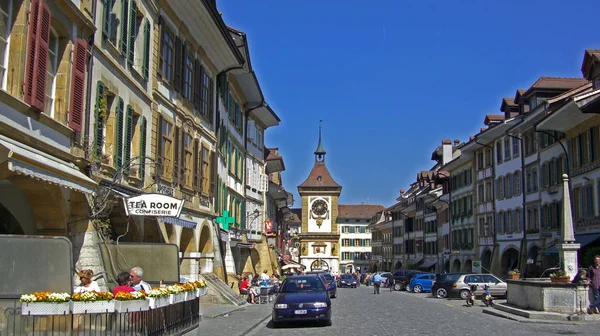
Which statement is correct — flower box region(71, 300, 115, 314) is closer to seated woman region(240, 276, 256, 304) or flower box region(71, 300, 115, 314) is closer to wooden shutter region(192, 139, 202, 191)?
wooden shutter region(192, 139, 202, 191)

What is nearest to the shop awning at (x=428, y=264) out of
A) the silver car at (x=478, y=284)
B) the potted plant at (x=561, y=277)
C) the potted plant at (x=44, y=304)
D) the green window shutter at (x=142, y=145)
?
the silver car at (x=478, y=284)

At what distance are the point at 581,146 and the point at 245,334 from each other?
86.6ft

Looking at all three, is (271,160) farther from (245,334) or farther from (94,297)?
(94,297)

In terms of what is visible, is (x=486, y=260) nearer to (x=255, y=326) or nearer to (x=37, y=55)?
(x=255, y=326)

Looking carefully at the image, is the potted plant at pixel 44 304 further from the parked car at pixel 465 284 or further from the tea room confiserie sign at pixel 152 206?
the parked car at pixel 465 284

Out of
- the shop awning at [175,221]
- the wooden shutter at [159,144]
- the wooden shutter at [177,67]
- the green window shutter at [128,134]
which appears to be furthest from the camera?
the wooden shutter at [177,67]

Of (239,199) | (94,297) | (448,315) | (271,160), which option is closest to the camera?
(94,297)

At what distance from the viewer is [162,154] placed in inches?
912

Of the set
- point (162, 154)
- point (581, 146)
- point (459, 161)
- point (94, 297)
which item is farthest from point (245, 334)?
point (459, 161)

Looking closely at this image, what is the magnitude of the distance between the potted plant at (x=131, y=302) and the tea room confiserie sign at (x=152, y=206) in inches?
267

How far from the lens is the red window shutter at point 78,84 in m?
14.9

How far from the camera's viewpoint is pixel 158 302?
1155 centimetres

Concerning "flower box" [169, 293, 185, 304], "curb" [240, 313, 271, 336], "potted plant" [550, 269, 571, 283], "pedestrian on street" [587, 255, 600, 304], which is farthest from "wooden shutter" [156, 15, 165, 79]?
"pedestrian on street" [587, 255, 600, 304]

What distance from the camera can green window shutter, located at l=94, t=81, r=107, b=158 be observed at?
54.6 ft
